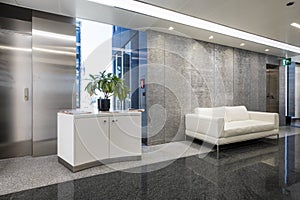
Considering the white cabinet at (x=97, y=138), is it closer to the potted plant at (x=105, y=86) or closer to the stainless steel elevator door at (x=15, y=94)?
the potted plant at (x=105, y=86)

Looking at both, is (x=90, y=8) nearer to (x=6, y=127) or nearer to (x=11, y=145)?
(x=6, y=127)

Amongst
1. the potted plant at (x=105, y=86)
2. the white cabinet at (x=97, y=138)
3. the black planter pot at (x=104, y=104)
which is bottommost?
the white cabinet at (x=97, y=138)

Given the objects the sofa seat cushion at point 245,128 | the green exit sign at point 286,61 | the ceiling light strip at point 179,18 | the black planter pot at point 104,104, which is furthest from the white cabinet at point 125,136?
the green exit sign at point 286,61

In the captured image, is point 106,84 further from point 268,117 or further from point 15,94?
point 268,117

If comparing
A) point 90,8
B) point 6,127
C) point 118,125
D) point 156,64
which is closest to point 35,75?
point 6,127

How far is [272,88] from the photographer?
22.0 feet

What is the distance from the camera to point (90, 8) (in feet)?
10.2

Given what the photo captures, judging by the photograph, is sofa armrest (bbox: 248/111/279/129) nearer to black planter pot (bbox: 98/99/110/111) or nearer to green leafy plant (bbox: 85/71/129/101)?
green leafy plant (bbox: 85/71/129/101)

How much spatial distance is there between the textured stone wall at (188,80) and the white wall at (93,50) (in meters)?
0.91

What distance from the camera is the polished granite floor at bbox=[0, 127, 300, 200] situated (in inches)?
78.5

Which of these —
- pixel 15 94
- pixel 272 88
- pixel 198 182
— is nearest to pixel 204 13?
pixel 198 182

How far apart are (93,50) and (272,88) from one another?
6249mm

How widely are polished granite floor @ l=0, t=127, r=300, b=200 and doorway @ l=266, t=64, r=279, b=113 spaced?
3.86 metres

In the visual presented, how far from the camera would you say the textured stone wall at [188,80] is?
4.12 metres
